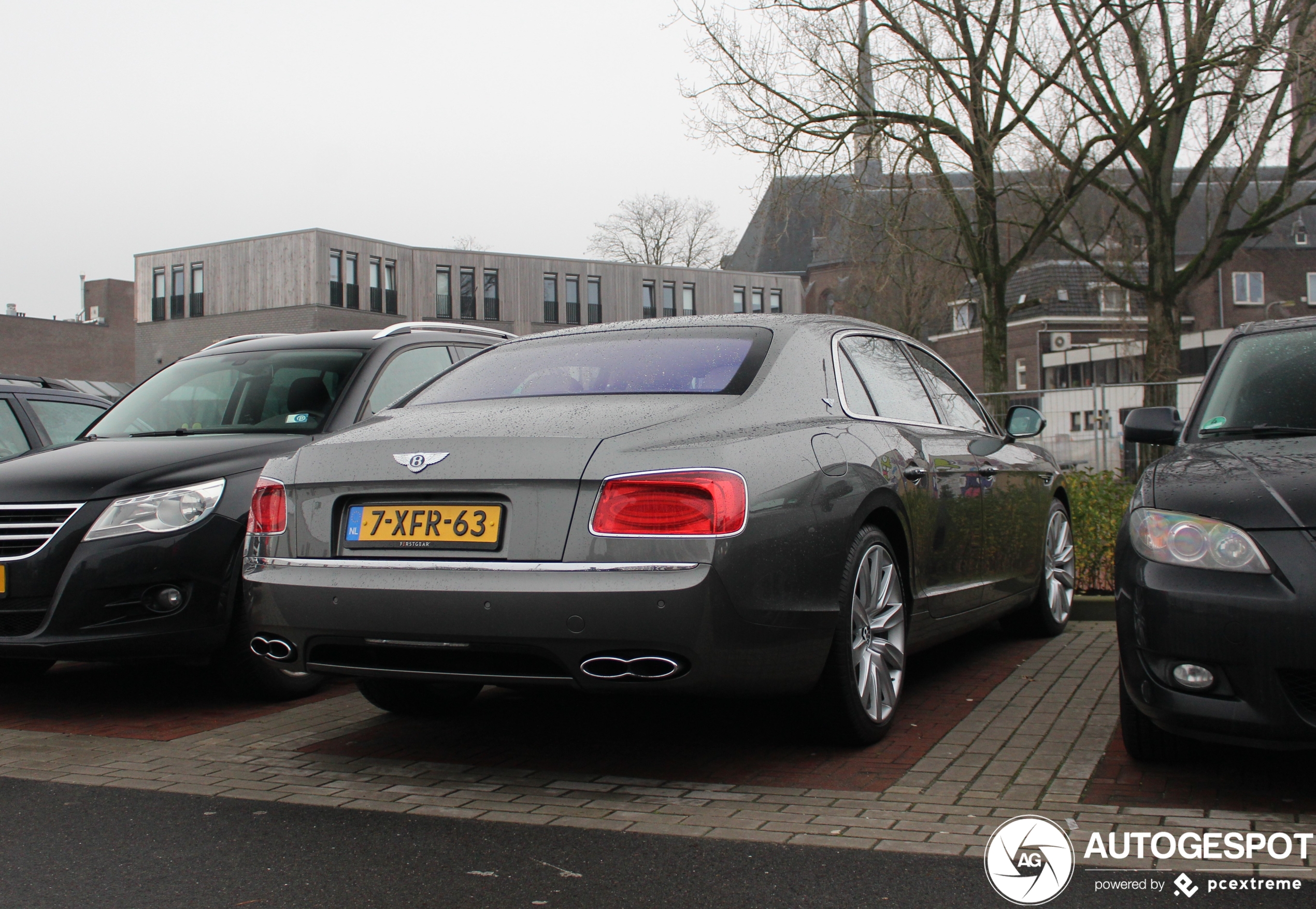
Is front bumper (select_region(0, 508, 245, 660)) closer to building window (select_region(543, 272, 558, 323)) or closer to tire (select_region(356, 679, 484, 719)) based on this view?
tire (select_region(356, 679, 484, 719))

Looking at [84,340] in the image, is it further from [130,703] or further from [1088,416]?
[130,703]

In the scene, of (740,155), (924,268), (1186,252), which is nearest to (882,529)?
(740,155)

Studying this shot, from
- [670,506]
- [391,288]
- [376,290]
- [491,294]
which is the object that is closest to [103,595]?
[670,506]

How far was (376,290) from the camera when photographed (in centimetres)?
5697

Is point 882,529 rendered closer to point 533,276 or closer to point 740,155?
point 740,155

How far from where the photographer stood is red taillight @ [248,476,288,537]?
4148mm

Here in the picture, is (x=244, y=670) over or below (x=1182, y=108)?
below

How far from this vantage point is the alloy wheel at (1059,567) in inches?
275

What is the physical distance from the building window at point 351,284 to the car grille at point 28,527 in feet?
169

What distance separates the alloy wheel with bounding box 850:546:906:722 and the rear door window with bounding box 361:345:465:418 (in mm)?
2665

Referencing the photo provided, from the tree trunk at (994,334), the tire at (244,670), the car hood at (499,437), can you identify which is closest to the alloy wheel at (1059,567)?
the car hood at (499,437)

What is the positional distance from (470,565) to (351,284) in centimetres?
5380

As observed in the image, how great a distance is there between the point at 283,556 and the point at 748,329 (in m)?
1.90

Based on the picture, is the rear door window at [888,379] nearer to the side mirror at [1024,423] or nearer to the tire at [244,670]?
the side mirror at [1024,423]
